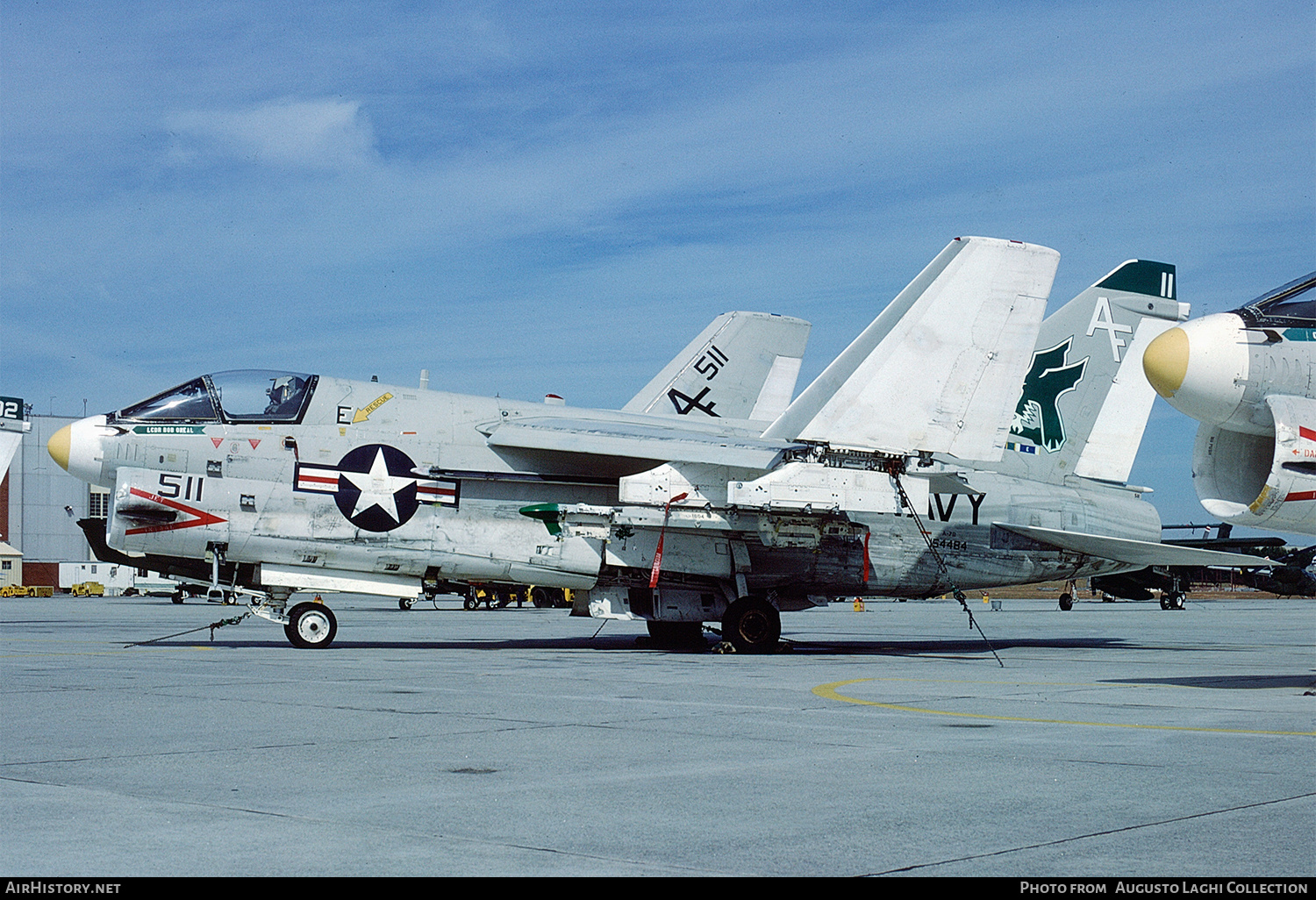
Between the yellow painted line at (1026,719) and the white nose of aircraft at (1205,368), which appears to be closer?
the yellow painted line at (1026,719)

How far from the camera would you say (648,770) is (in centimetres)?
650

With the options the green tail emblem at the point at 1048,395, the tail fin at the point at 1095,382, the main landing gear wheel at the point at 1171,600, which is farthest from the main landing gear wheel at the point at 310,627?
the main landing gear wheel at the point at 1171,600

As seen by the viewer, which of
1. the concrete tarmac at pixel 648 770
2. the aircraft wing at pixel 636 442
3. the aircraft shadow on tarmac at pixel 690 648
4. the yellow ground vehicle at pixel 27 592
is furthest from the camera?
the yellow ground vehicle at pixel 27 592

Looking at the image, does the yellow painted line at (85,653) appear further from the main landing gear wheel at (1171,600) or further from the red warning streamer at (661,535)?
the main landing gear wheel at (1171,600)

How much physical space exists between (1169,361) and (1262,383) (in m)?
0.73

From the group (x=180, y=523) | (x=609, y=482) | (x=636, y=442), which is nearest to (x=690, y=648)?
(x=609, y=482)

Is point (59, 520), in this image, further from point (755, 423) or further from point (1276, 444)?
point (1276, 444)

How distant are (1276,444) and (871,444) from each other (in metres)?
7.27

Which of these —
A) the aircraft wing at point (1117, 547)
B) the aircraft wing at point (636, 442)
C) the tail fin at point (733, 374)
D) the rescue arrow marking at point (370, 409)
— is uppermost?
the tail fin at point (733, 374)

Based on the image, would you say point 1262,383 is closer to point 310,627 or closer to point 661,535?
point 661,535

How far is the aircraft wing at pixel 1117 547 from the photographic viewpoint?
18156 millimetres

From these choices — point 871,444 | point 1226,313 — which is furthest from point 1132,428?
point 1226,313

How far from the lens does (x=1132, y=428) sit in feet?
64.4

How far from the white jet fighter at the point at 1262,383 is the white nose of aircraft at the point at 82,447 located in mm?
13592
